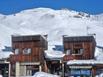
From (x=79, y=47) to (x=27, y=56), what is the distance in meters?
7.54

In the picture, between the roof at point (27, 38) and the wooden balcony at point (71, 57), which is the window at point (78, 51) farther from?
the roof at point (27, 38)

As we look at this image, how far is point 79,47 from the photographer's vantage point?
200 ft

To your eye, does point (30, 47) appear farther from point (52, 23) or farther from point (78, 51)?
point (52, 23)

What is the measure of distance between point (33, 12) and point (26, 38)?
8614cm

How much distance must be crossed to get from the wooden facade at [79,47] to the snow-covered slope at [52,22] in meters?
34.3

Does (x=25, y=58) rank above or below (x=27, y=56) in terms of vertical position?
below

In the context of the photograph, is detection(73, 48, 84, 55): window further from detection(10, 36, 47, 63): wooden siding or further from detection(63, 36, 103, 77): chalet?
detection(10, 36, 47, 63): wooden siding

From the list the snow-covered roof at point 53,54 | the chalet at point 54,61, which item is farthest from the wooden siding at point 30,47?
the chalet at point 54,61

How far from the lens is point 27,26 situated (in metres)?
124

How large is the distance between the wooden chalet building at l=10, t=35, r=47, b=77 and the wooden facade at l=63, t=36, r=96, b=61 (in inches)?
145

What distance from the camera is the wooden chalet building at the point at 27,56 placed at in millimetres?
60266

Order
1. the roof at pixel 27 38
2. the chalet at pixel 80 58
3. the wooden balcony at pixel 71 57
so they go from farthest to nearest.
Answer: the roof at pixel 27 38 < the wooden balcony at pixel 71 57 < the chalet at pixel 80 58

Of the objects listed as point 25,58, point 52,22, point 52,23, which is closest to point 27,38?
point 25,58

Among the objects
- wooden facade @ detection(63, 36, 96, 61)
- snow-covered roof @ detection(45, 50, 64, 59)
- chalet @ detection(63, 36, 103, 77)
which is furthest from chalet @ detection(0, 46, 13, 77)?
wooden facade @ detection(63, 36, 96, 61)
